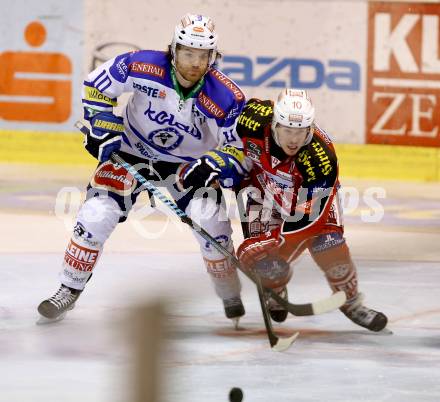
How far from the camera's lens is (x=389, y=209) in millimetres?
7590

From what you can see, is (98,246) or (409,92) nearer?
(98,246)

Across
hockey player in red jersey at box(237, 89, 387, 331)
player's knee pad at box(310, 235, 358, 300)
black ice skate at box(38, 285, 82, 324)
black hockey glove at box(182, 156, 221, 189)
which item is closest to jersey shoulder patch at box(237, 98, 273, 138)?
hockey player in red jersey at box(237, 89, 387, 331)

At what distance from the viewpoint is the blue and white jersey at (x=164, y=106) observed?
4.89 m

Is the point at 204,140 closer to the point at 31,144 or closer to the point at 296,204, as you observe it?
the point at 296,204

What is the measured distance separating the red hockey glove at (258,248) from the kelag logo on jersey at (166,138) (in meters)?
0.51

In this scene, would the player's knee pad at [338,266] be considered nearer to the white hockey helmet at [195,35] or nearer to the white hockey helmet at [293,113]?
the white hockey helmet at [293,113]

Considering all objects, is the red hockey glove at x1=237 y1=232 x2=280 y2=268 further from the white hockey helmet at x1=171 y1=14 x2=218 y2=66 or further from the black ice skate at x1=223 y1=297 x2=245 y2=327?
the white hockey helmet at x1=171 y1=14 x2=218 y2=66

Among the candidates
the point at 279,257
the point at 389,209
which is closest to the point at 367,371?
the point at 279,257

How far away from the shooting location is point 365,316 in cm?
485

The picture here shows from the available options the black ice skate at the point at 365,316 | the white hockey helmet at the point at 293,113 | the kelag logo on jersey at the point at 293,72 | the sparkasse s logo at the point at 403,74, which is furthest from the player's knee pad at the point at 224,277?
the sparkasse s logo at the point at 403,74

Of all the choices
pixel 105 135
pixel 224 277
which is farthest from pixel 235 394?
pixel 105 135

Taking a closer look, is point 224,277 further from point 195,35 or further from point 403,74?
point 403,74

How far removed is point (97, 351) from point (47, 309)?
0.55m

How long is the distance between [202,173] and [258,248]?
358 mm
